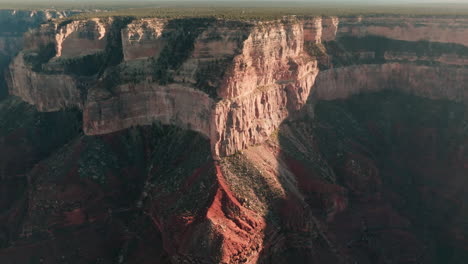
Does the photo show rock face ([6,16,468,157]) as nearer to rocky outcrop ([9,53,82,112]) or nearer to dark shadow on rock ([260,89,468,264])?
rocky outcrop ([9,53,82,112])

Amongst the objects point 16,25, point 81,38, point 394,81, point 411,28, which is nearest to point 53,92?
point 81,38

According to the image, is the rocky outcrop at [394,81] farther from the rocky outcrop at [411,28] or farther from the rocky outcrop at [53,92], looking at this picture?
the rocky outcrop at [53,92]

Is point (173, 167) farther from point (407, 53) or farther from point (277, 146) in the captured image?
point (407, 53)

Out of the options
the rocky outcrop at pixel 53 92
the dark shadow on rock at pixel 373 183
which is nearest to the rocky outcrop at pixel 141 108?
the rocky outcrop at pixel 53 92

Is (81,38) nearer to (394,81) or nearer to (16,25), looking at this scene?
(394,81)

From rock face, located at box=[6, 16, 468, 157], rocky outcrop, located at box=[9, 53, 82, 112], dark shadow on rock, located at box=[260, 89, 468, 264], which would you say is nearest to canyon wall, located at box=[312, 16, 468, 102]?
rock face, located at box=[6, 16, 468, 157]

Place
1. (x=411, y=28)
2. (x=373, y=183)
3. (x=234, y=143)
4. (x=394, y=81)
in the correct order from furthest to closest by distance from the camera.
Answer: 1. (x=411, y=28)
2. (x=394, y=81)
3. (x=373, y=183)
4. (x=234, y=143)
